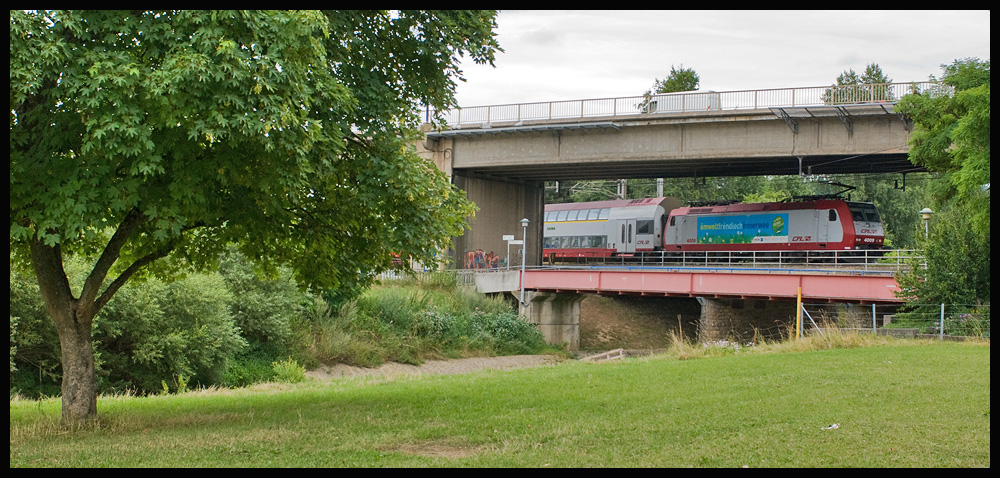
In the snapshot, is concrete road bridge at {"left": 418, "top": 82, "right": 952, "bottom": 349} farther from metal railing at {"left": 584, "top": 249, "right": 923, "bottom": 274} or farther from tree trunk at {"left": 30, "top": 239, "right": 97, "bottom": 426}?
tree trunk at {"left": 30, "top": 239, "right": 97, "bottom": 426}

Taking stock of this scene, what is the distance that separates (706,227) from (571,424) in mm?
38678

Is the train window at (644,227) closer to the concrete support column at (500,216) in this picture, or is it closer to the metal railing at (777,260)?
the metal railing at (777,260)

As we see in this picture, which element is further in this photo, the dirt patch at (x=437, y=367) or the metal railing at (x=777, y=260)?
the metal railing at (x=777, y=260)

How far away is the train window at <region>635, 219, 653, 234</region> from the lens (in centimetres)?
5100

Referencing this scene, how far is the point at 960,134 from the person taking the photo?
24203 mm

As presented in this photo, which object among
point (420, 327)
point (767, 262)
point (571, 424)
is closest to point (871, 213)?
point (767, 262)

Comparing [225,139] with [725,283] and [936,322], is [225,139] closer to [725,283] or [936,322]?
[936,322]

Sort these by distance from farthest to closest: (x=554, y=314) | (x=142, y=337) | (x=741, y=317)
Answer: (x=741, y=317) → (x=554, y=314) → (x=142, y=337)

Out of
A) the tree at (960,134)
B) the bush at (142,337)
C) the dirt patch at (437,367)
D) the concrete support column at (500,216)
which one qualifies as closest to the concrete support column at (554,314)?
the concrete support column at (500,216)

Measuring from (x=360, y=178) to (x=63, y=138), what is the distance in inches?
144

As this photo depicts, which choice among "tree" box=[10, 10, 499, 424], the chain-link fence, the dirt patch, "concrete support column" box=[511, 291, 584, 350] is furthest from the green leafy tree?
"tree" box=[10, 10, 499, 424]

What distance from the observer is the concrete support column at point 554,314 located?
44.4m
